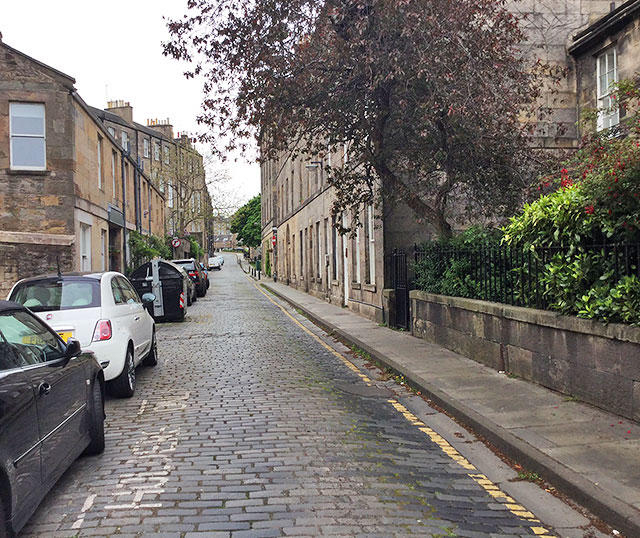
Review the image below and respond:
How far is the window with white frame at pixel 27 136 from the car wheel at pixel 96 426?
50.0 feet

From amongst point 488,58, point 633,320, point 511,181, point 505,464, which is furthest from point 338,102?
point 505,464

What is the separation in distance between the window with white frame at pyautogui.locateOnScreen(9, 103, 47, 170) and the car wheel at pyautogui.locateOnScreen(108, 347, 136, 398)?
1307 cm

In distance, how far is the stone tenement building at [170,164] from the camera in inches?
1966

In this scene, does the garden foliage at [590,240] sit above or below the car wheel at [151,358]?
above

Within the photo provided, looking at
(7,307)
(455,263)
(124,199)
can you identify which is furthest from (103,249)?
(7,307)

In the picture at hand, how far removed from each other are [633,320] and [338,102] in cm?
679

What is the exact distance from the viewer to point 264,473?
4.86 meters

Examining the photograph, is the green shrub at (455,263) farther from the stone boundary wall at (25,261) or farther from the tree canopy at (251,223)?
the tree canopy at (251,223)

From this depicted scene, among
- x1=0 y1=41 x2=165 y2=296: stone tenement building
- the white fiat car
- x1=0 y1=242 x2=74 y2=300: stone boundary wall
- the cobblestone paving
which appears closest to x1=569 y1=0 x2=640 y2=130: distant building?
the cobblestone paving

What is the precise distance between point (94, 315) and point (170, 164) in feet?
152

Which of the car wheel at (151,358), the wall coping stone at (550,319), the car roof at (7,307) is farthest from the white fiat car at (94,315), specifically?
the wall coping stone at (550,319)

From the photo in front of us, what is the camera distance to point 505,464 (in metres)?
5.30

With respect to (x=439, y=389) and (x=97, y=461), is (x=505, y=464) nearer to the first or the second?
→ (x=439, y=389)

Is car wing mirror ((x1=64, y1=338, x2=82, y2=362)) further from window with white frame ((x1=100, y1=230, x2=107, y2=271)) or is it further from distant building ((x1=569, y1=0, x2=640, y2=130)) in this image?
window with white frame ((x1=100, y1=230, x2=107, y2=271))
